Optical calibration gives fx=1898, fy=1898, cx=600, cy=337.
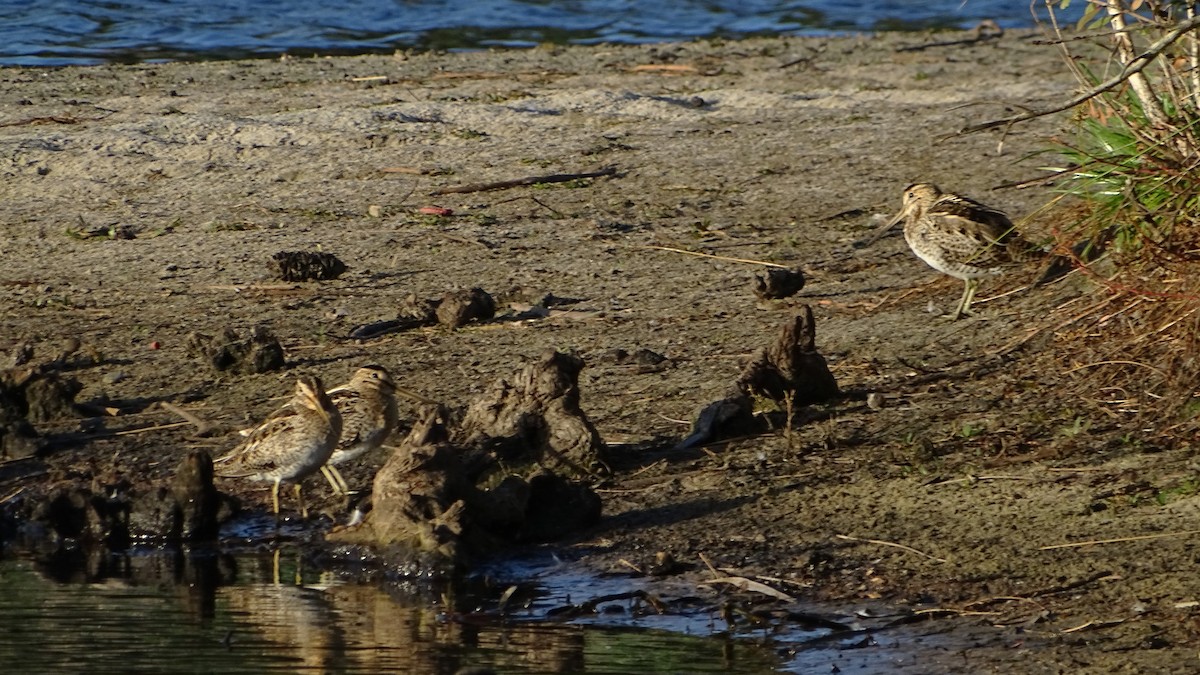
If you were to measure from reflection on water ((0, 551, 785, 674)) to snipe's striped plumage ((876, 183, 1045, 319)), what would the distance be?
3611 mm

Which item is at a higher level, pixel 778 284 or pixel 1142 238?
pixel 1142 238

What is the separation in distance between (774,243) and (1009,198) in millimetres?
1749

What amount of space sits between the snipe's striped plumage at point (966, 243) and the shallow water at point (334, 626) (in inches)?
131

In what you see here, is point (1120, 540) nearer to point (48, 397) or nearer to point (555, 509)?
point (555, 509)

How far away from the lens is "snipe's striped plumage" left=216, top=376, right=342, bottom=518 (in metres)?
7.93

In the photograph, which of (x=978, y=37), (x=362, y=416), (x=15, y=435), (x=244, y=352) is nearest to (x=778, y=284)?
(x=362, y=416)

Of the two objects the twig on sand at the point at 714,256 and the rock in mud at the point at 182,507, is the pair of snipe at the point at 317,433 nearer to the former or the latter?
the rock in mud at the point at 182,507

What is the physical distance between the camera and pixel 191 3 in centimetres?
2059

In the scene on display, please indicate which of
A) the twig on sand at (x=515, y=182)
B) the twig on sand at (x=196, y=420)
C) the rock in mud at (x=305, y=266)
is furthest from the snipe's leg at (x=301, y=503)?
the twig on sand at (x=515, y=182)

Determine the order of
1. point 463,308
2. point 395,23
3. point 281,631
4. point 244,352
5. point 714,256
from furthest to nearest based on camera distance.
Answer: point 395,23
point 714,256
point 463,308
point 244,352
point 281,631

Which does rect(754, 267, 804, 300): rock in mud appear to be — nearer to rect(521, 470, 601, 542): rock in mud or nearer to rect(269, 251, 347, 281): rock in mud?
rect(269, 251, 347, 281): rock in mud

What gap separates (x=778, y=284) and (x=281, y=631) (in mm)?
4265

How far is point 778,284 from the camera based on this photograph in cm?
1005

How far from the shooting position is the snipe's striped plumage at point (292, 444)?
7.93m
